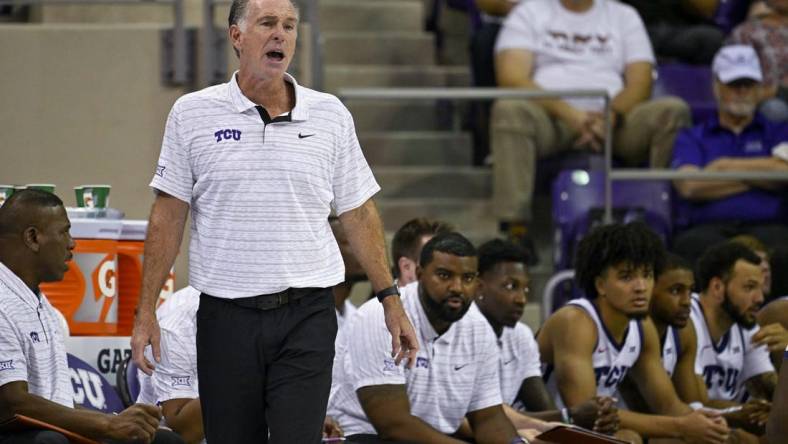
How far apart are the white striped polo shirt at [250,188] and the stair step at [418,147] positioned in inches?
166

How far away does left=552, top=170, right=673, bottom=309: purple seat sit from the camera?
8.64 meters

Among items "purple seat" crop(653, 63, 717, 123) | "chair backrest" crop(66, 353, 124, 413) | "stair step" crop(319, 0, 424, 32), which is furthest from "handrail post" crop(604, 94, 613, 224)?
"chair backrest" crop(66, 353, 124, 413)

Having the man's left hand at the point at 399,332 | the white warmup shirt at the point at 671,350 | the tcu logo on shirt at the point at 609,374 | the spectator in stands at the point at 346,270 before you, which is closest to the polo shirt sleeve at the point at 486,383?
the spectator in stands at the point at 346,270

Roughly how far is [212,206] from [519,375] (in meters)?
3.23

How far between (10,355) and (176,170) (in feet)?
3.84

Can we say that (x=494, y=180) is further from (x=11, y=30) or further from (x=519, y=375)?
(x=11, y=30)

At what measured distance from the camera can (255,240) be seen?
4.45 metres

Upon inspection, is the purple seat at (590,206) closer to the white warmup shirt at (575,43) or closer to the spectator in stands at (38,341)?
the white warmup shirt at (575,43)

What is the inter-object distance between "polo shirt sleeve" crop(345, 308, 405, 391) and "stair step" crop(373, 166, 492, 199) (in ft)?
7.50

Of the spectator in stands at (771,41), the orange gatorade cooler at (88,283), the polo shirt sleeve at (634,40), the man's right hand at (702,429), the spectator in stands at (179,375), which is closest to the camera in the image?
the spectator in stands at (179,375)

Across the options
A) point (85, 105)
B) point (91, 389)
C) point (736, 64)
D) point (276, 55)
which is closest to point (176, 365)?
point (91, 389)

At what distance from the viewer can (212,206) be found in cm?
449

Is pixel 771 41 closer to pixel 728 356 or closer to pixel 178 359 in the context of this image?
pixel 728 356

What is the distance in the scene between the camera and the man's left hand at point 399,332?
4.59 meters
